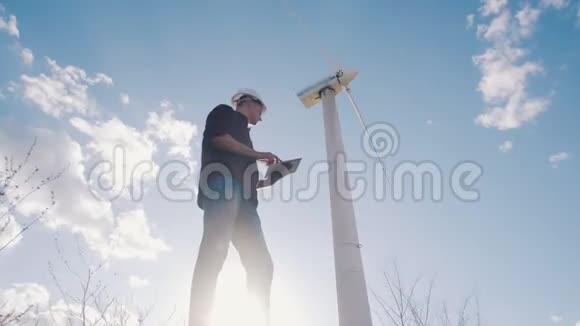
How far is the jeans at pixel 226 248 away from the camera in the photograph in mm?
2016

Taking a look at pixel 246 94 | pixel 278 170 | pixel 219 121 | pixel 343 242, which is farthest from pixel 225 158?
pixel 343 242

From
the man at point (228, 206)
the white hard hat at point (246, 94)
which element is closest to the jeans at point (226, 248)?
the man at point (228, 206)

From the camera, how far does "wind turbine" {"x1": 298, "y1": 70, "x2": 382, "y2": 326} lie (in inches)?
150

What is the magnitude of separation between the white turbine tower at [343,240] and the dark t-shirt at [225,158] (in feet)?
6.10

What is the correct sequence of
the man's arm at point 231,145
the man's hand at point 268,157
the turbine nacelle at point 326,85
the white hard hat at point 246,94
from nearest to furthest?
the man's arm at point 231,145 < the man's hand at point 268,157 < the white hard hat at point 246,94 < the turbine nacelle at point 326,85

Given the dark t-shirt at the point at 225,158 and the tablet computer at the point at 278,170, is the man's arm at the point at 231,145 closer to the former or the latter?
the dark t-shirt at the point at 225,158

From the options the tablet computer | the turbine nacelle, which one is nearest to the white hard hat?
the tablet computer

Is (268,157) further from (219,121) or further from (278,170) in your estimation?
(219,121)

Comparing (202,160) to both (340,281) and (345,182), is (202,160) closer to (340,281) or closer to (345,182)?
(340,281)

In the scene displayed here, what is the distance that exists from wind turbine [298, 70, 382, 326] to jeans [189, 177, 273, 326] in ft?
5.77

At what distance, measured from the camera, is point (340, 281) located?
4109mm

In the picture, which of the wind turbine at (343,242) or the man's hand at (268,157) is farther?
the wind turbine at (343,242)

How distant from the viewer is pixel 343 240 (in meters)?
4.55

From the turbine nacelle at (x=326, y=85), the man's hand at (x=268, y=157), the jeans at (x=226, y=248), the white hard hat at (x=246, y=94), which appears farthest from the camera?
the turbine nacelle at (x=326, y=85)
